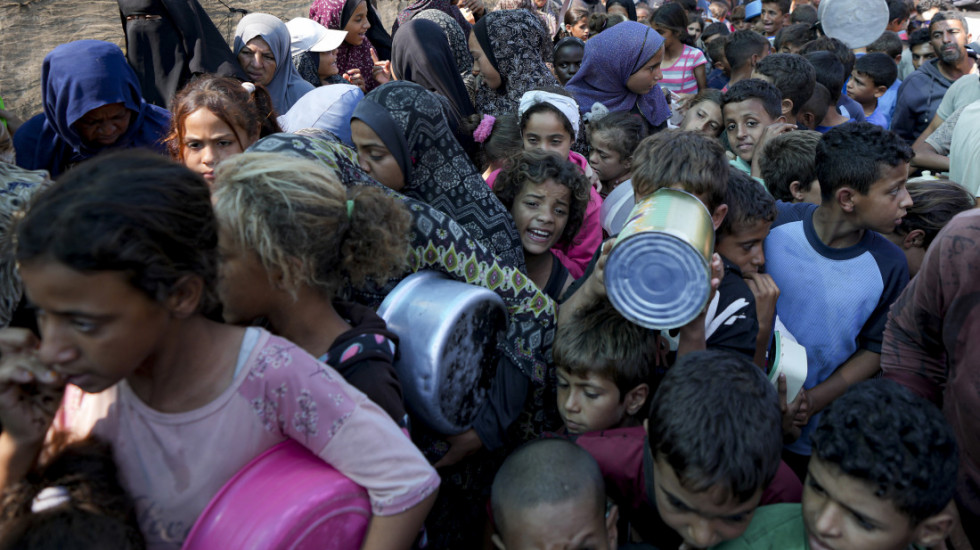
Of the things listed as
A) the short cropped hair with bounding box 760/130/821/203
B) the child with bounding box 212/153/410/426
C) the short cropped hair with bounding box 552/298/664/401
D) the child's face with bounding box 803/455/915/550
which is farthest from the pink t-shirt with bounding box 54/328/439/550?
the short cropped hair with bounding box 760/130/821/203

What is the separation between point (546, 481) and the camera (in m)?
1.85

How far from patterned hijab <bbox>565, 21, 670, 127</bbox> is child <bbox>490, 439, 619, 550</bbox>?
3.33m

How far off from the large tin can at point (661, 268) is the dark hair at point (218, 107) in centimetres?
184

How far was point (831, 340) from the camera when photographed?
265 centimetres

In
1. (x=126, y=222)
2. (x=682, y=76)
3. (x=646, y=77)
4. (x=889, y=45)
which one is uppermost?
(x=126, y=222)

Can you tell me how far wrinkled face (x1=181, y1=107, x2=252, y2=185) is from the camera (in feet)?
9.33

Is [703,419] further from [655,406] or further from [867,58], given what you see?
[867,58]

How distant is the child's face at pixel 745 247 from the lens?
2619 millimetres

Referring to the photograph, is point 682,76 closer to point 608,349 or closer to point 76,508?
point 608,349

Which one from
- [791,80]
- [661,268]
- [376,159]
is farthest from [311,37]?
[661,268]

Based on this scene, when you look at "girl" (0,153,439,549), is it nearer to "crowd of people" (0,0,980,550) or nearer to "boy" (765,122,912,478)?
"crowd of people" (0,0,980,550)

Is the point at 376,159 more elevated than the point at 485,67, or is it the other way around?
the point at 376,159

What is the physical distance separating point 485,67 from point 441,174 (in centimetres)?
212

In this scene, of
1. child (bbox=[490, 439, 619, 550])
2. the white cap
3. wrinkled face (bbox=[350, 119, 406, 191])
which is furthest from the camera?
the white cap
